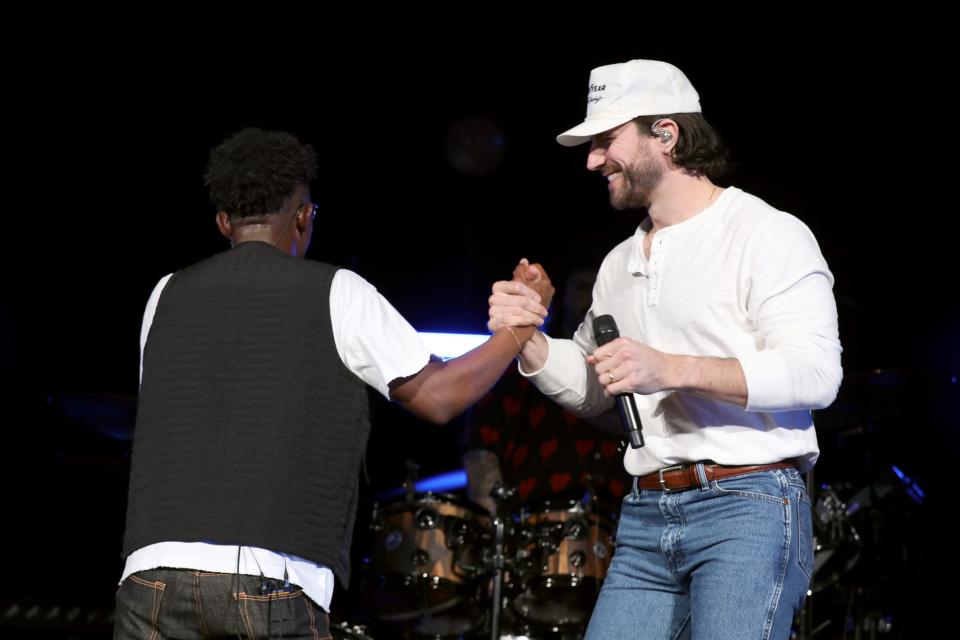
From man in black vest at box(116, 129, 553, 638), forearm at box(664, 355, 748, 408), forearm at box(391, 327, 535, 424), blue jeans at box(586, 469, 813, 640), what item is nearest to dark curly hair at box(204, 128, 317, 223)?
man in black vest at box(116, 129, 553, 638)

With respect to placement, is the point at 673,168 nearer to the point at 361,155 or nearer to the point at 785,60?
the point at 785,60

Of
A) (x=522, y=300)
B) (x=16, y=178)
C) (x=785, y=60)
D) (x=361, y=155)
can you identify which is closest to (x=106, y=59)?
(x=16, y=178)

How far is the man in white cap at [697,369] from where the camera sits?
7.54ft

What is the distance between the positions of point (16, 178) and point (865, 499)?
487 cm

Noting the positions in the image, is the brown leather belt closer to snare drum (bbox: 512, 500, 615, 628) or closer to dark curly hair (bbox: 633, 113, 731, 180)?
dark curly hair (bbox: 633, 113, 731, 180)

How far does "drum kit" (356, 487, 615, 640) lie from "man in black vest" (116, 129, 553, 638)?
2.21 m

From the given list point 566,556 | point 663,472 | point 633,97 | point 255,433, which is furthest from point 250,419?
point 566,556

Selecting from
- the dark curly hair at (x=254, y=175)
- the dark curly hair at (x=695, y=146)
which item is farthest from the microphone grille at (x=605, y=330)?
the dark curly hair at (x=254, y=175)

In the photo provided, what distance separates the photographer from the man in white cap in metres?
2.30

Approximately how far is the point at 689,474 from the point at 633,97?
3.23ft

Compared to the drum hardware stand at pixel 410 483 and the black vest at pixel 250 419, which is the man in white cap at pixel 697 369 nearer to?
the black vest at pixel 250 419

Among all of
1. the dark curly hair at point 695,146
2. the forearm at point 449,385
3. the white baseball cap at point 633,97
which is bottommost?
the forearm at point 449,385

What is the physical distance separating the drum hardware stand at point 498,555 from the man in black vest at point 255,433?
2172 millimetres

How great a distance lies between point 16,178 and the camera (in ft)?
20.4
